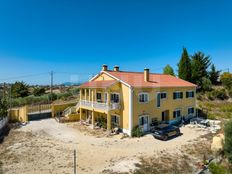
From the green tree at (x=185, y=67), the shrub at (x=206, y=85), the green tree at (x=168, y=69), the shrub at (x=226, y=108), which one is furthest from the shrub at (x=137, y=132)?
the green tree at (x=168, y=69)

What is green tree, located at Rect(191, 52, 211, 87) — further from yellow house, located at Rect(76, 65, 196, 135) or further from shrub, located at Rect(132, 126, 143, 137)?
shrub, located at Rect(132, 126, 143, 137)

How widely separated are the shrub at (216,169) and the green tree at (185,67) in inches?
1209

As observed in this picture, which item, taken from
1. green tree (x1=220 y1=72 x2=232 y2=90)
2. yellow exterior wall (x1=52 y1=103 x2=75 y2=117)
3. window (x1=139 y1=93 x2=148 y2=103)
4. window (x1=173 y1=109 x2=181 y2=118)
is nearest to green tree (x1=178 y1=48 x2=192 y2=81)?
green tree (x1=220 y1=72 x2=232 y2=90)

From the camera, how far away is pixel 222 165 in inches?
564

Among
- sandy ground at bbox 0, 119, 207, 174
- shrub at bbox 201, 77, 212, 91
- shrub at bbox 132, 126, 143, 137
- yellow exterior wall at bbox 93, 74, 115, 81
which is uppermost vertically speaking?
yellow exterior wall at bbox 93, 74, 115, 81

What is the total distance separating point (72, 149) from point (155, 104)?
12.2 m

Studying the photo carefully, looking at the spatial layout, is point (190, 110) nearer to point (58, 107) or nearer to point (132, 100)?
point (132, 100)

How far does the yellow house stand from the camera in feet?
70.5

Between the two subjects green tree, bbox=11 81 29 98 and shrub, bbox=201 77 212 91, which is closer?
green tree, bbox=11 81 29 98

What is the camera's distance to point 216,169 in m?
13.4

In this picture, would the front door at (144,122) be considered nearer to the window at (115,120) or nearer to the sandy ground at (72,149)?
the sandy ground at (72,149)

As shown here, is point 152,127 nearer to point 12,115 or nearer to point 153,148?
point 153,148

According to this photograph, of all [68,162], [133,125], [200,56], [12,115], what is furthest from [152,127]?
[200,56]

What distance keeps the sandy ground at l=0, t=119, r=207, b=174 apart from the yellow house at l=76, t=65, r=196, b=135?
2.71m
